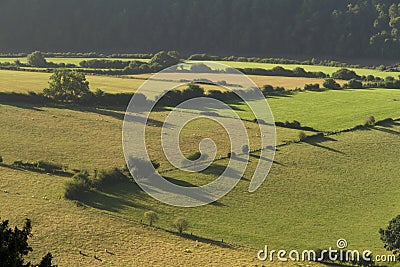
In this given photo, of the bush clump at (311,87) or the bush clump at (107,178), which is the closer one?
the bush clump at (107,178)

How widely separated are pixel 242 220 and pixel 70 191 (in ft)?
45.3

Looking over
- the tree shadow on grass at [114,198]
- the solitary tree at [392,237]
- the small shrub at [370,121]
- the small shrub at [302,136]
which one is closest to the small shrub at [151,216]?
the tree shadow on grass at [114,198]

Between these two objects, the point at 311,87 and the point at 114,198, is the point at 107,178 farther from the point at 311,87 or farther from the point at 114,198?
the point at 311,87

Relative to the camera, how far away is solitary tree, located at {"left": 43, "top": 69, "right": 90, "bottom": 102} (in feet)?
257

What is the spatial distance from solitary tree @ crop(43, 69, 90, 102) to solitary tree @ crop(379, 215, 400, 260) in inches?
2105

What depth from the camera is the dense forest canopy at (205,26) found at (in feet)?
547

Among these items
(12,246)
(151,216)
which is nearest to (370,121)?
(151,216)

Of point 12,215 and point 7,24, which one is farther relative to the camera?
point 7,24

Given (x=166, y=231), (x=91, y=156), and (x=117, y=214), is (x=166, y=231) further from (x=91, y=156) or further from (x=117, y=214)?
(x=91, y=156)

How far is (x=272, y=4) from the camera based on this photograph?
604ft

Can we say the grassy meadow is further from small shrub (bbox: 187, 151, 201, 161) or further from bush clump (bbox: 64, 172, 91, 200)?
small shrub (bbox: 187, 151, 201, 161)

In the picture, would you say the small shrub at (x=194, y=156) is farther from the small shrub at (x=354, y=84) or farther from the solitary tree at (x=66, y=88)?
the small shrub at (x=354, y=84)

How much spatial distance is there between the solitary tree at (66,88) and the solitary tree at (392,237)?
175 feet

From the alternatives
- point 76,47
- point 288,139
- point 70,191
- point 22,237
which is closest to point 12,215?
point 70,191
